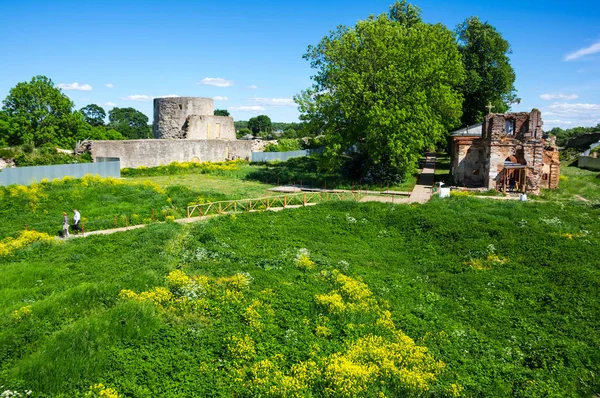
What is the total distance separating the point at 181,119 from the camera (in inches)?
1854

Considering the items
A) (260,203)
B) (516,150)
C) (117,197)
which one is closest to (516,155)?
(516,150)

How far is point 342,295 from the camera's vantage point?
42.7 ft

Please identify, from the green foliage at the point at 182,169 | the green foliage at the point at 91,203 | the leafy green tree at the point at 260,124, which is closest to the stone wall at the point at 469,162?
the green foliage at the point at 91,203

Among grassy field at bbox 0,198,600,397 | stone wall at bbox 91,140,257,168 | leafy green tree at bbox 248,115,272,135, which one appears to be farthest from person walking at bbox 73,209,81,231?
leafy green tree at bbox 248,115,272,135

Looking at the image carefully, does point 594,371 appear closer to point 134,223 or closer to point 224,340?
point 224,340

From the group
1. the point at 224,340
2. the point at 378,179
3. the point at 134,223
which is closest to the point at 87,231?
the point at 134,223

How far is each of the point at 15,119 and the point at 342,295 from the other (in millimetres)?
38719

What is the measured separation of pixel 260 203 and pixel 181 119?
86.9ft

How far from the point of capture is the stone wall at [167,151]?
35.8 m

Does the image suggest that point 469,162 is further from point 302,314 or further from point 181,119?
point 181,119

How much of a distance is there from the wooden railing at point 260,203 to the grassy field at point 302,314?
331 cm

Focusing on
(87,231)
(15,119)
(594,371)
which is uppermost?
(15,119)

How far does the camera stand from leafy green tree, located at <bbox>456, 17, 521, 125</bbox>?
45656 millimetres

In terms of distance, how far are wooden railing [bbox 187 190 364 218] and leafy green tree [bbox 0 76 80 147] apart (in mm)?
24508
